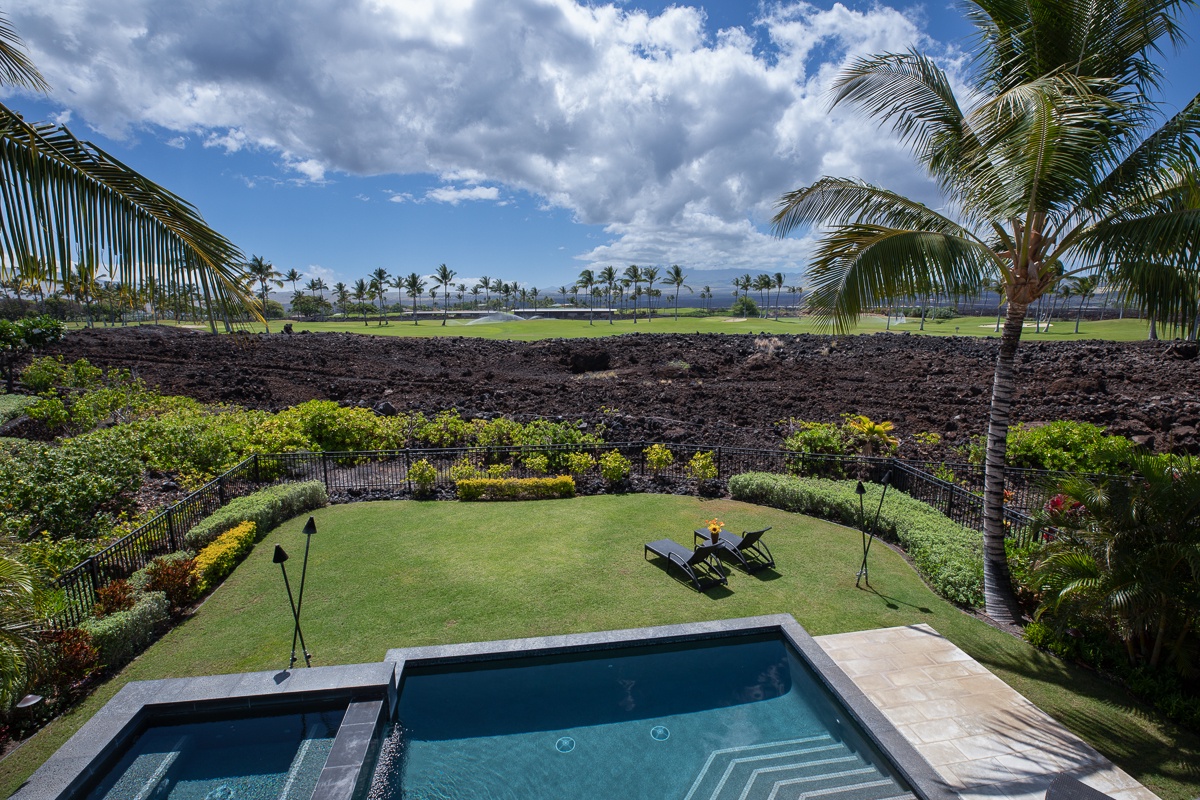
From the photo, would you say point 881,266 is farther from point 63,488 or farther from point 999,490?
point 63,488

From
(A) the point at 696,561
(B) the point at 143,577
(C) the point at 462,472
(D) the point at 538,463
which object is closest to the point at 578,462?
(D) the point at 538,463

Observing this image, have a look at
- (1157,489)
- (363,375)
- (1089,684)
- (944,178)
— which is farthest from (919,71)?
(363,375)

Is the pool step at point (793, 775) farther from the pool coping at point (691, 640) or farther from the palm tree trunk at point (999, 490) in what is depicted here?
the palm tree trunk at point (999, 490)

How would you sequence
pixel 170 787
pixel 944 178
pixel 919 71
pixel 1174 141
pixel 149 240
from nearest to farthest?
pixel 149 240
pixel 170 787
pixel 1174 141
pixel 919 71
pixel 944 178

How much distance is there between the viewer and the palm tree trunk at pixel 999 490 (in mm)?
8070

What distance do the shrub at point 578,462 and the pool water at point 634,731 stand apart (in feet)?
25.0

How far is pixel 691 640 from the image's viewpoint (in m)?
8.34

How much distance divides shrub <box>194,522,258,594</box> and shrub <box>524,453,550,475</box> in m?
6.53

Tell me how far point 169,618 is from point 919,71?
13.4 meters

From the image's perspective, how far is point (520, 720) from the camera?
23.2ft

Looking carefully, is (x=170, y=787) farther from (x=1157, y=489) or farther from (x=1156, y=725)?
(x=1157, y=489)

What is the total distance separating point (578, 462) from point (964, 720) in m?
10.3

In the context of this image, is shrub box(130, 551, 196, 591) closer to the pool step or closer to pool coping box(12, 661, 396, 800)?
pool coping box(12, 661, 396, 800)

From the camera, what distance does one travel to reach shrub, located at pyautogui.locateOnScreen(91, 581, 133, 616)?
8.07 meters
